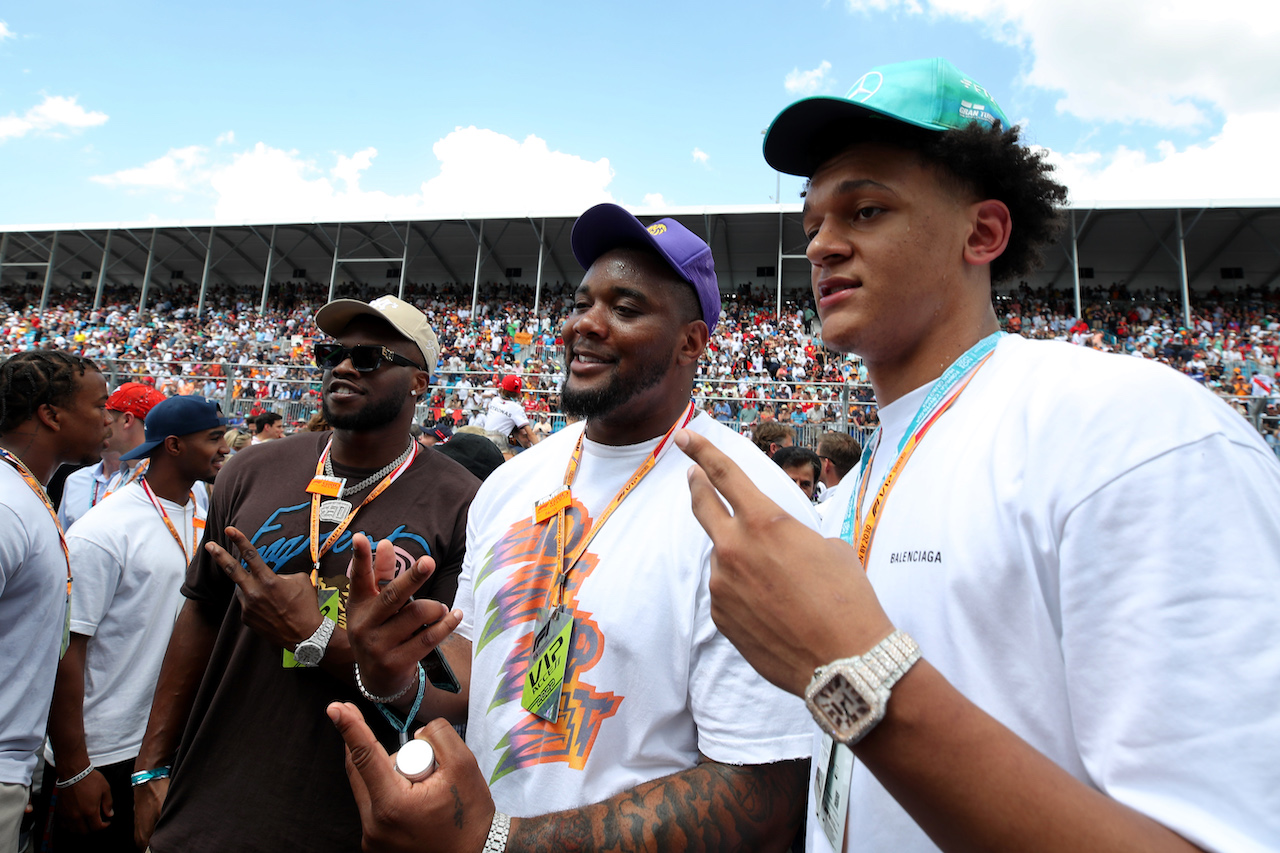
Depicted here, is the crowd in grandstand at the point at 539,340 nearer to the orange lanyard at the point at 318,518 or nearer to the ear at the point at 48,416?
the orange lanyard at the point at 318,518

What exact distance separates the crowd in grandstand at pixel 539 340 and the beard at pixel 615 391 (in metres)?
8.49

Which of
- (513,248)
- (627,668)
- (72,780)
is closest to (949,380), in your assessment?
(627,668)

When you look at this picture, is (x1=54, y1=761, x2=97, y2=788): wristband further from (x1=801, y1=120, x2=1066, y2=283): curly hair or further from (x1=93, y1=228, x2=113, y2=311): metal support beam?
(x1=93, y1=228, x2=113, y2=311): metal support beam

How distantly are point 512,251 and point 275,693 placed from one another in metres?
27.0

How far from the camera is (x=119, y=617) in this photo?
10.4 feet

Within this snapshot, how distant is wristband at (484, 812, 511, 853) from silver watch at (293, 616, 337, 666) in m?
1.12

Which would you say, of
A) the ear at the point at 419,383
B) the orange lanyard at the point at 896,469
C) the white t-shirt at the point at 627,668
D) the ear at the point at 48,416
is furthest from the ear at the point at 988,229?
the ear at the point at 48,416

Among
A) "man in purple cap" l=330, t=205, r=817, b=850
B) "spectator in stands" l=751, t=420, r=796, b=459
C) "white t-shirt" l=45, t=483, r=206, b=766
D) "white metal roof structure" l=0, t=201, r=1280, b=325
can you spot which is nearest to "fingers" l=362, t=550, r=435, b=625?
"man in purple cap" l=330, t=205, r=817, b=850

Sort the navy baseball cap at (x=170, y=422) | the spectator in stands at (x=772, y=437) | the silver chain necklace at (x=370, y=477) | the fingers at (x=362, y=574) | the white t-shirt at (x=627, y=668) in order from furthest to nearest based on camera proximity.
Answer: the spectator in stands at (x=772, y=437) → the navy baseball cap at (x=170, y=422) → the silver chain necklace at (x=370, y=477) → the fingers at (x=362, y=574) → the white t-shirt at (x=627, y=668)

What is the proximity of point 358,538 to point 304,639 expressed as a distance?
2.52 ft

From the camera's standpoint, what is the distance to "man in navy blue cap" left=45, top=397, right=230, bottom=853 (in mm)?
2805

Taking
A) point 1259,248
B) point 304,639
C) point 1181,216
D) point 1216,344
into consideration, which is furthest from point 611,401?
point 1259,248

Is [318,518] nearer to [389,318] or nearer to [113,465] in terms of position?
[389,318]

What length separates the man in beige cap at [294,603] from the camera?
2.14 m
